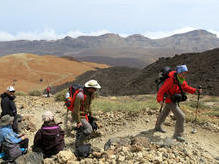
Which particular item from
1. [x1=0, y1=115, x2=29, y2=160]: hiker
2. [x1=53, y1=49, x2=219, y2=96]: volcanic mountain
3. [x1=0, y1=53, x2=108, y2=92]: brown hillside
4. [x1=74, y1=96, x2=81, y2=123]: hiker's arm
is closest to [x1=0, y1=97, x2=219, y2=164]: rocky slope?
[x1=0, y1=115, x2=29, y2=160]: hiker

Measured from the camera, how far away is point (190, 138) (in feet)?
20.0

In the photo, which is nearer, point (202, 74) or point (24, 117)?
point (24, 117)

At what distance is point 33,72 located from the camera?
131 ft

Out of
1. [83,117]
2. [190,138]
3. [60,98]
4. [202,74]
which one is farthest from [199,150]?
[202,74]

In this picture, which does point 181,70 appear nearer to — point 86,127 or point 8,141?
point 86,127

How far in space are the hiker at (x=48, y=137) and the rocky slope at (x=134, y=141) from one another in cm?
16

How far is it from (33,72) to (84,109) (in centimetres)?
3755

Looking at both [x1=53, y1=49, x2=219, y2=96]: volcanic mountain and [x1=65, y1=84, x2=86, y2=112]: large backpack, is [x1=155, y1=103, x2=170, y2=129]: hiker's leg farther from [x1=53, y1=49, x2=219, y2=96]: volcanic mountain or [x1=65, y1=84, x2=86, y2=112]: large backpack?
[x1=53, y1=49, x2=219, y2=96]: volcanic mountain

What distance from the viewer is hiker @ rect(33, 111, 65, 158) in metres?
4.24

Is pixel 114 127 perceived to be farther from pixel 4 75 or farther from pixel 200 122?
pixel 4 75

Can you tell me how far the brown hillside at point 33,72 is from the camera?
1267 inches

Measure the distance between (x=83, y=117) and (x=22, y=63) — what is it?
44.6 metres

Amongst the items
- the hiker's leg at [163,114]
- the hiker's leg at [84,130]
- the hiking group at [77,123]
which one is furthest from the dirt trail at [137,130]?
the hiker's leg at [84,130]

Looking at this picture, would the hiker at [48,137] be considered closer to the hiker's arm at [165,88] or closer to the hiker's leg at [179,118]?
the hiker's arm at [165,88]
